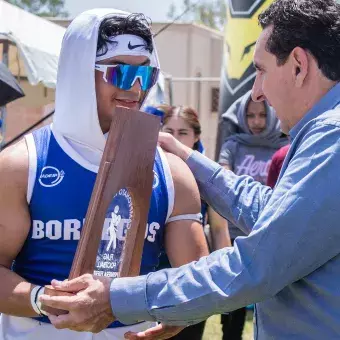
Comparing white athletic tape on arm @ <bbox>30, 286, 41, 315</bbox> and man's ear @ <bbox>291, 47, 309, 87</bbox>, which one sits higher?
man's ear @ <bbox>291, 47, 309, 87</bbox>

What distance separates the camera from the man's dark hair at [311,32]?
180cm

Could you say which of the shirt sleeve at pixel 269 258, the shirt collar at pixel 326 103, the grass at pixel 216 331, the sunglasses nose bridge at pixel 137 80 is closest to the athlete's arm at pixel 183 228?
the sunglasses nose bridge at pixel 137 80

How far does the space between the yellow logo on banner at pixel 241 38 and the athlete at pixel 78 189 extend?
17.0 feet

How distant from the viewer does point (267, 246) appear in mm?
1685

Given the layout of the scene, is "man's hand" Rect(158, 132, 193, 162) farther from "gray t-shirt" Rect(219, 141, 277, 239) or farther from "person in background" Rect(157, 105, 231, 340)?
"gray t-shirt" Rect(219, 141, 277, 239)

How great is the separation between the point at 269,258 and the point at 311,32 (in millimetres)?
569

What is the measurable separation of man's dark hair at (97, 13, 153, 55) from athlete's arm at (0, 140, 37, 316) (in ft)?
1.43

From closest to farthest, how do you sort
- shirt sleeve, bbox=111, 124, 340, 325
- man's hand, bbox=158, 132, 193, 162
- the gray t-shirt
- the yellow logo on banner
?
shirt sleeve, bbox=111, 124, 340, 325
man's hand, bbox=158, 132, 193, 162
the gray t-shirt
the yellow logo on banner

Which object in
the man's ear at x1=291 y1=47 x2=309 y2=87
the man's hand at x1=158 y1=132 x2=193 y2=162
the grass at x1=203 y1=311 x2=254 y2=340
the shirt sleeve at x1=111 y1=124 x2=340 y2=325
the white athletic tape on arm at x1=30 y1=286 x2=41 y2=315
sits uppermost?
the man's ear at x1=291 y1=47 x2=309 y2=87

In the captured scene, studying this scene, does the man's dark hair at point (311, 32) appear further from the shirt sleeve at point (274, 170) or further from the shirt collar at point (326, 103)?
the shirt sleeve at point (274, 170)

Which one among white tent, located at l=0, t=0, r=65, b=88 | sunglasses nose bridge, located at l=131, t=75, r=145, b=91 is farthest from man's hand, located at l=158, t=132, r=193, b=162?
white tent, located at l=0, t=0, r=65, b=88

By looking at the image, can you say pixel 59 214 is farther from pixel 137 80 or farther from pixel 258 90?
pixel 258 90

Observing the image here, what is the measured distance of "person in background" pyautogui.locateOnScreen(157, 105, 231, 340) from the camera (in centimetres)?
431

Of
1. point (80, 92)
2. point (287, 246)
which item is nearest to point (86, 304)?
point (287, 246)
